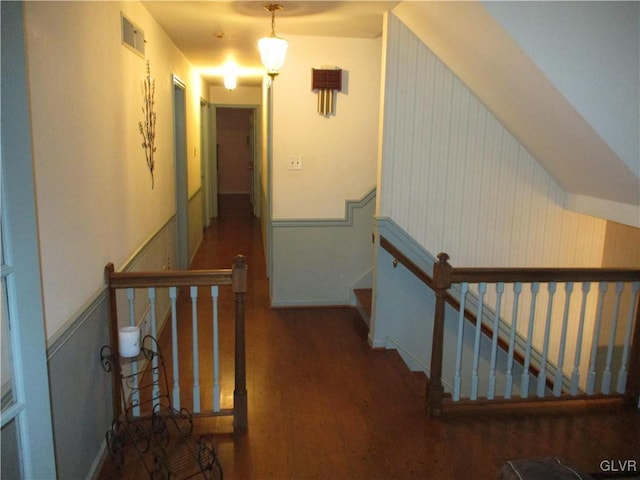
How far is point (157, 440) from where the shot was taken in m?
2.53

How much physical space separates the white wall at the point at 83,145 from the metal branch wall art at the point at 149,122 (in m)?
0.10

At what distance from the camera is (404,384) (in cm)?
324

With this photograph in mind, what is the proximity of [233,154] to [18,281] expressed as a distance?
11408 millimetres

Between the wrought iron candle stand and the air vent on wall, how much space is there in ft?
5.46

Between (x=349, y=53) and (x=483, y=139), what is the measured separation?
139cm

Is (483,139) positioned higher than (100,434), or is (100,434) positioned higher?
(483,139)

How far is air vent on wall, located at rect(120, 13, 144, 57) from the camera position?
2.96m

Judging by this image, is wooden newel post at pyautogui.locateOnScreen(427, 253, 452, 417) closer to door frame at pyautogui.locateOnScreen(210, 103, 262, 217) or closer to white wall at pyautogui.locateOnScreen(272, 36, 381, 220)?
white wall at pyautogui.locateOnScreen(272, 36, 381, 220)

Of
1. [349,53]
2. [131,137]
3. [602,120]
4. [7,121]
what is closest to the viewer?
[7,121]

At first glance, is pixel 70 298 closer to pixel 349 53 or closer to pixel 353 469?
pixel 353 469

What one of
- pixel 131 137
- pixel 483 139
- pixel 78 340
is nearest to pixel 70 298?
pixel 78 340

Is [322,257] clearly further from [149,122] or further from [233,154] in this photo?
[233,154]

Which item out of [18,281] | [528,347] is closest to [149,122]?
[18,281]

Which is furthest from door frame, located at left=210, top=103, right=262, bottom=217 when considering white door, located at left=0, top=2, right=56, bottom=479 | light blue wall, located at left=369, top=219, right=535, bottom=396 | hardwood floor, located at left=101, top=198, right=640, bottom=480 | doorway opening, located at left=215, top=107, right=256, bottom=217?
white door, located at left=0, top=2, right=56, bottom=479
